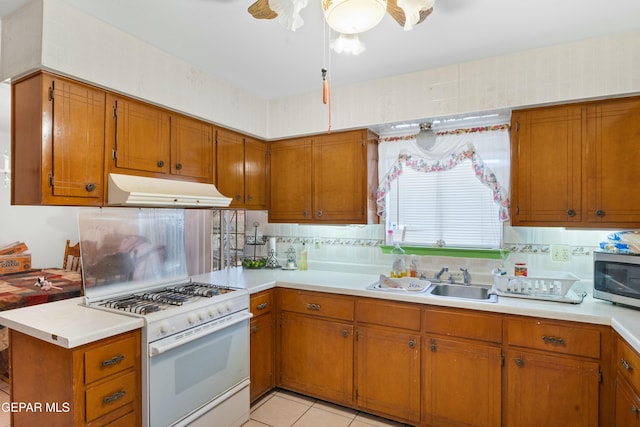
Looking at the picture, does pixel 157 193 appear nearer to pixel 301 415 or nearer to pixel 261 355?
pixel 261 355

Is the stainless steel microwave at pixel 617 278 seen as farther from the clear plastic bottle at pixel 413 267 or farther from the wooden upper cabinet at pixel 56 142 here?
the wooden upper cabinet at pixel 56 142

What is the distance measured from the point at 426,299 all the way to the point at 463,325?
0.85ft

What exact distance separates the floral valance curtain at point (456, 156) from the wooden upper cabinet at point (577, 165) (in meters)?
0.23

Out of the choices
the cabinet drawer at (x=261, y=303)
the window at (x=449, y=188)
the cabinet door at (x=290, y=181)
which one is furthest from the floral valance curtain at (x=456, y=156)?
the cabinet drawer at (x=261, y=303)

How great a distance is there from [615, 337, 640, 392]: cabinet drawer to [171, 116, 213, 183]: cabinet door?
266cm

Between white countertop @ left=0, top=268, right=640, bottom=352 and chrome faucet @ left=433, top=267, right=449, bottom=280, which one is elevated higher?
chrome faucet @ left=433, top=267, right=449, bottom=280

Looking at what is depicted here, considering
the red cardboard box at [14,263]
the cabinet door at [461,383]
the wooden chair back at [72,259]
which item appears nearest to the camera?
the cabinet door at [461,383]

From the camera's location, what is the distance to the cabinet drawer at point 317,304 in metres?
2.41

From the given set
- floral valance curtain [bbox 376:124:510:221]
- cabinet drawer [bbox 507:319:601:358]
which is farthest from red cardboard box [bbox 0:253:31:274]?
cabinet drawer [bbox 507:319:601:358]

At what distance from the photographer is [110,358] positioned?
5.15ft

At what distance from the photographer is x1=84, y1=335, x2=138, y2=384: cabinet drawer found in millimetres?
1489

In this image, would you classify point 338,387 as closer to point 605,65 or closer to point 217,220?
point 217,220

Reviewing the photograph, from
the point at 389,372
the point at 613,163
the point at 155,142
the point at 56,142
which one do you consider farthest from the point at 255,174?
the point at 613,163
